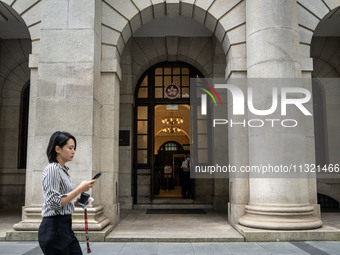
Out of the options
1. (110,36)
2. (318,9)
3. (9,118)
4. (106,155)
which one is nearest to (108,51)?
(110,36)

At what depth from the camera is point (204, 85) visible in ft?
48.3

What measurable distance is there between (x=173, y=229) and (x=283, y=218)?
273cm

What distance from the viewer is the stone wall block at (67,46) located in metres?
8.84

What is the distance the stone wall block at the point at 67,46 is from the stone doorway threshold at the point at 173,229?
4.45 metres

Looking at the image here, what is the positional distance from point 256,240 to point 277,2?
234 inches

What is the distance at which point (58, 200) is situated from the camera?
3549 millimetres

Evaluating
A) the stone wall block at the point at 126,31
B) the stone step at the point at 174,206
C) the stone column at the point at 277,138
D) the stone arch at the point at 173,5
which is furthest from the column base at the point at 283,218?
the stone wall block at the point at 126,31

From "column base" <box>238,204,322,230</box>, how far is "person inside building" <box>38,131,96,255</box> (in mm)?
5547

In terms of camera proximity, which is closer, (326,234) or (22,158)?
(326,234)

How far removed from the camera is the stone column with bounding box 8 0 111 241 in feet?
27.8

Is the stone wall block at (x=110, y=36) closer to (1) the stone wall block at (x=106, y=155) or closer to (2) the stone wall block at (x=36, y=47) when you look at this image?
(2) the stone wall block at (x=36, y=47)

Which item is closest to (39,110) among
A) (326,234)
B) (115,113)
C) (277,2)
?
(115,113)

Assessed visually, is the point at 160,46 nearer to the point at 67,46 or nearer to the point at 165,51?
the point at 165,51

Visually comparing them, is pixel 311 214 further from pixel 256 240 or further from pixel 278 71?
pixel 278 71
